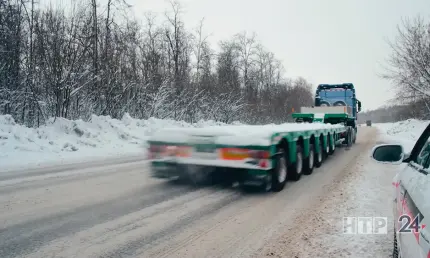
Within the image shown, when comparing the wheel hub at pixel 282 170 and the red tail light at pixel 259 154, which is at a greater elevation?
the red tail light at pixel 259 154

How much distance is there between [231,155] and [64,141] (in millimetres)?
9695

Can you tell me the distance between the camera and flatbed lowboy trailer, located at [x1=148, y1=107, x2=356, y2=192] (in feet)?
20.6

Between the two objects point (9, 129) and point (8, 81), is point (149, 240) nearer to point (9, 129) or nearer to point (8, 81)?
point (9, 129)

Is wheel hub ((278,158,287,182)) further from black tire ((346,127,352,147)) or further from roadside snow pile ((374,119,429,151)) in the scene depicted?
black tire ((346,127,352,147))

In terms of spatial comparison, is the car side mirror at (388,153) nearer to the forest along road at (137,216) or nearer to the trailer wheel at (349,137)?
the forest along road at (137,216)

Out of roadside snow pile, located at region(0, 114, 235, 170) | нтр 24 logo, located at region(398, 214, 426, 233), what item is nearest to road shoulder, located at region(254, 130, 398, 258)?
нтр 24 logo, located at region(398, 214, 426, 233)

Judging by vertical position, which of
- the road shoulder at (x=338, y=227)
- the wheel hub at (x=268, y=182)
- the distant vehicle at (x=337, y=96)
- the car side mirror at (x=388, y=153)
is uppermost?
the distant vehicle at (x=337, y=96)

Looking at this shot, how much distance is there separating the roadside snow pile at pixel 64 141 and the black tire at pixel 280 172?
23.6 ft

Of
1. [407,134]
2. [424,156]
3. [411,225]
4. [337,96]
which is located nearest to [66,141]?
[424,156]

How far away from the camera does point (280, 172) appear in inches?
268

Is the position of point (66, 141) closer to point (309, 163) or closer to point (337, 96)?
point (309, 163)

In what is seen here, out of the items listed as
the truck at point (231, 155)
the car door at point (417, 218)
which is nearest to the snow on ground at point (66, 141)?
the truck at point (231, 155)

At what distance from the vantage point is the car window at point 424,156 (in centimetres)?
238

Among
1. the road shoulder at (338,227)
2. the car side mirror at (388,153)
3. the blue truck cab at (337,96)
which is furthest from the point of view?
the blue truck cab at (337,96)
